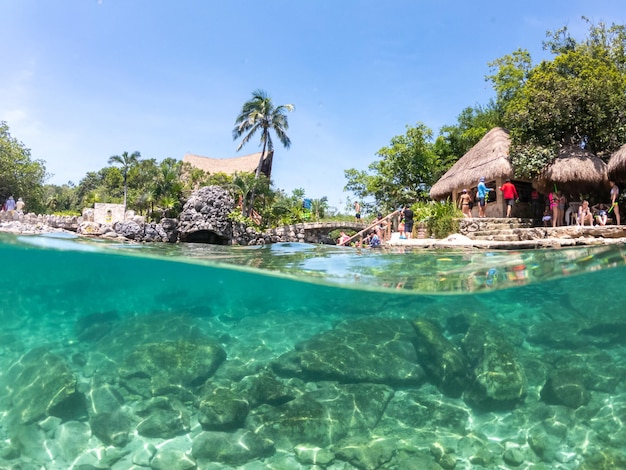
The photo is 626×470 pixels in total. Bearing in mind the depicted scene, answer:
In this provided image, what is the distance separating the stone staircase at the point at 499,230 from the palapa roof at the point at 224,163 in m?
37.1

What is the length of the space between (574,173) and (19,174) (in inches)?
1912

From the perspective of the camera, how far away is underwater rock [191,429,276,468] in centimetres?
638

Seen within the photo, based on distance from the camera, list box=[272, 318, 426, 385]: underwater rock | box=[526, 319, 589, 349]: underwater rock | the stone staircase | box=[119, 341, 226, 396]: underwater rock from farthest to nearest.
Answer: the stone staircase, box=[526, 319, 589, 349]: underwater rock, box=[272, 318, 426, 385]: underwater rock, box=[119, 341, 226, 396]: underwater rock

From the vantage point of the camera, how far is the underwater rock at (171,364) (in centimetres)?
812

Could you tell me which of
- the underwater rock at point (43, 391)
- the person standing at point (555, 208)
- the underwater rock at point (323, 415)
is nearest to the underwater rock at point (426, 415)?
the underwater rock at point (323, 415)

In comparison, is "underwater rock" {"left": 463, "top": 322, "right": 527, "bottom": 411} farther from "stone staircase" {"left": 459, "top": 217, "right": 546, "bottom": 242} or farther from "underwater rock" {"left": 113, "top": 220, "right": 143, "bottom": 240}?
"underwater rock" {"left": 113, "top": 220, "right": 143, "bottom": 240}

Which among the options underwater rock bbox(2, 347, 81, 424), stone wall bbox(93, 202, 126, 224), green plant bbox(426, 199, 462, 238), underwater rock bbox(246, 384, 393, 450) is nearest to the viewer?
underwater rock bbox(246, 384, 393, 450)

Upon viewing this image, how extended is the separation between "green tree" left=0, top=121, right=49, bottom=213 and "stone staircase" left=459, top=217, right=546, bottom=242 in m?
44.1

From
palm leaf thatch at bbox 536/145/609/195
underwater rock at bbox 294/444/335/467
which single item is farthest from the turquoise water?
palm leaf thatch at bbox 536/145/609/195

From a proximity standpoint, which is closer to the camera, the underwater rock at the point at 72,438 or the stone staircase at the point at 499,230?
the underwater rock at the point at 72,438

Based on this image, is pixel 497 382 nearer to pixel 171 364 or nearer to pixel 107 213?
pixel 171 364

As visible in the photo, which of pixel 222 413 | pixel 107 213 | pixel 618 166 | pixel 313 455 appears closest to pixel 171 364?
pixel 222 413

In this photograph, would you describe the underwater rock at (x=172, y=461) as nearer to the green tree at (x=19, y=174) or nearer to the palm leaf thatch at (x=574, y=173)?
the palm leaf thatch at (x=574, y=173)

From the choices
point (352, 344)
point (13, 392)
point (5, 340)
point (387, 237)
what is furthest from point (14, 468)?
point (387, 237)
